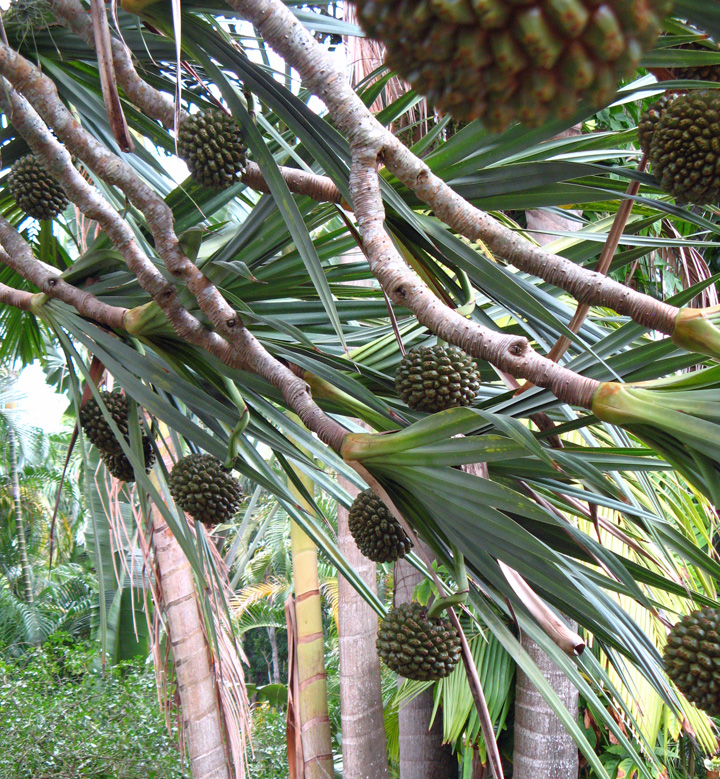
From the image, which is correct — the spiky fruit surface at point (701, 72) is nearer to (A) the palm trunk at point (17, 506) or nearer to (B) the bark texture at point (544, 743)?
(B) the bark texture at point (544, 743)

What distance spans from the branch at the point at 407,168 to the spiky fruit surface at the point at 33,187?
602 millimetres

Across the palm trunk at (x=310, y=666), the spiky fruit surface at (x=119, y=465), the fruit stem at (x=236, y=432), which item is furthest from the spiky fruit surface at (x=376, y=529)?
the palm trunk at (x=310, y=666)

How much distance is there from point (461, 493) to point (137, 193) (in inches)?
17.7

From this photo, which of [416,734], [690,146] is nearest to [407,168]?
[690,146]

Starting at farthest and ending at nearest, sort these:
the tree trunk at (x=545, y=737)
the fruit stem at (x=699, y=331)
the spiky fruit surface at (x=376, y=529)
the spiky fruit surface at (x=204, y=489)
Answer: the tree trunk at (x=545, y=737), the spiky fruit surface at (x=204, y=489), the spiky fruit surface at (x=376, y=529), the fruit stem at (x=699, y=331)

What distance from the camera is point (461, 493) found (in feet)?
1.75

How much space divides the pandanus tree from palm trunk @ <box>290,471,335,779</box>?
129cm

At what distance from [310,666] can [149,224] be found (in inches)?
69.4

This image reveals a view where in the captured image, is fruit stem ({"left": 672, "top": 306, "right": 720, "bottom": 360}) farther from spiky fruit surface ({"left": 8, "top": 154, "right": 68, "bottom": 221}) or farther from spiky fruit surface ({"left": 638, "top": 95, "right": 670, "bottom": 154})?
spiky fruit surface ({"left": 8, "top": 154, "right": 68, "bottom": 221})

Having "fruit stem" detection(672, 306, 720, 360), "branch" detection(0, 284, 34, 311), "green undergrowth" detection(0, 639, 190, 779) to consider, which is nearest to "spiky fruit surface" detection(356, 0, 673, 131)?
"fruit stem" detection(672, 306, 720, 360)

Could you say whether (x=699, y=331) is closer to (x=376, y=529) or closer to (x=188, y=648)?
(x=376, y=529)

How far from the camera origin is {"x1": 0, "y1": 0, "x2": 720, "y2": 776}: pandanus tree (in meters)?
0.50

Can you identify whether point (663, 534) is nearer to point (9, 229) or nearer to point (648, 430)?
point (648, 430)

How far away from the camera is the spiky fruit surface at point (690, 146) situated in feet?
1.61
